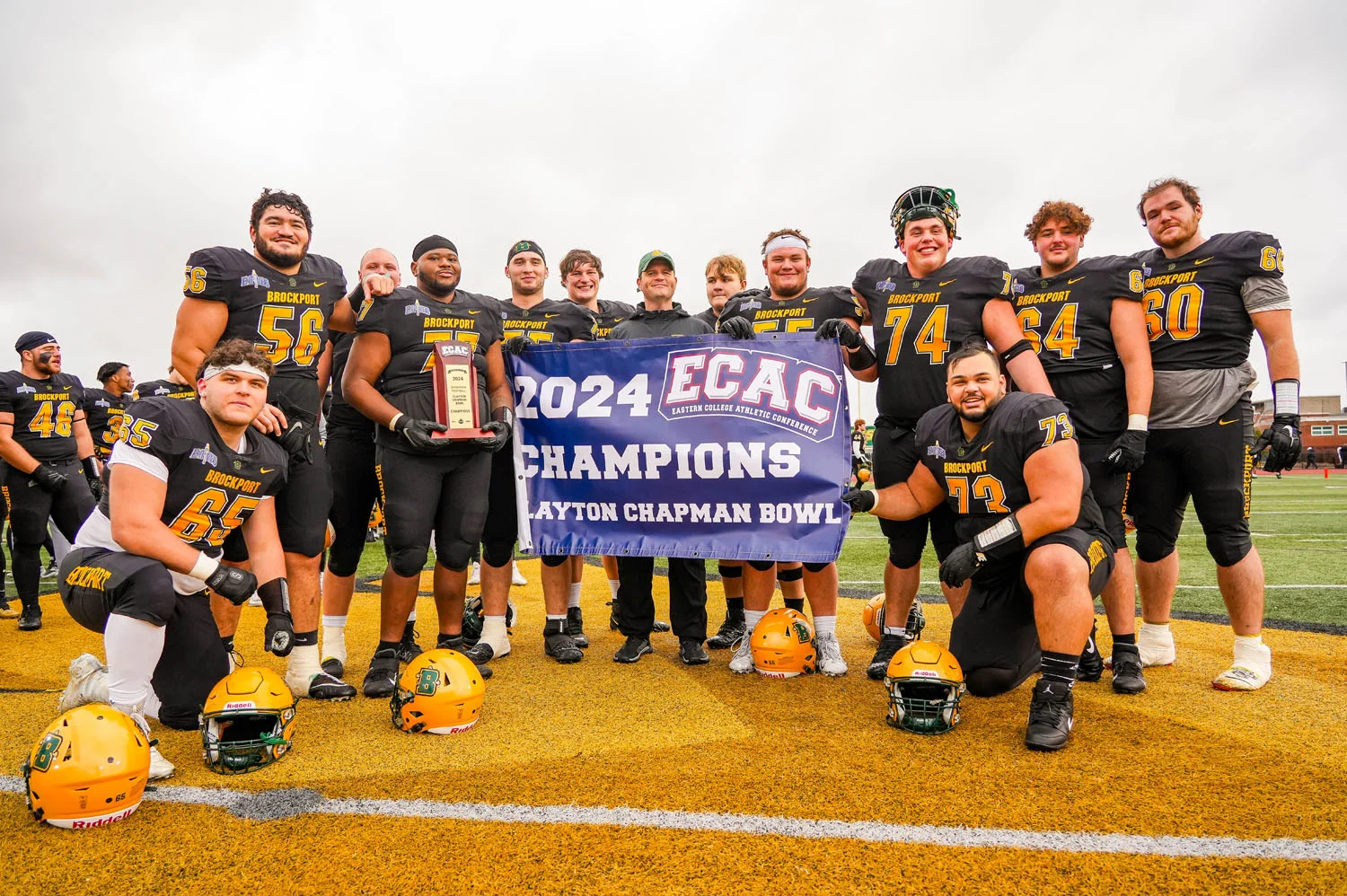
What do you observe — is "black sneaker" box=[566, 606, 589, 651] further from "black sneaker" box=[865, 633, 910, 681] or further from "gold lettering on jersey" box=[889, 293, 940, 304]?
"gold lettering on jersey" box=[889, 293, 940, 304]

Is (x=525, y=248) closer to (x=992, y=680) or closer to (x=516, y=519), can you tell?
(x=516, y=519)

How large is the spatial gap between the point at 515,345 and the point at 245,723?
264 cm

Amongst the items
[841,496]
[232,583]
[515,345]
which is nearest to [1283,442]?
[841,496]

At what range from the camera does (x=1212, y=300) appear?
13.6 ft

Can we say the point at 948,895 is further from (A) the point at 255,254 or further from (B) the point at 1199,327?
(A) the point at 255,254

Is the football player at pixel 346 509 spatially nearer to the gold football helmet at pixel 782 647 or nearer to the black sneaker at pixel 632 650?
the black sneaker at pixel 632 650

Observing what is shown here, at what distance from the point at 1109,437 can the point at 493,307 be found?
3.68 m

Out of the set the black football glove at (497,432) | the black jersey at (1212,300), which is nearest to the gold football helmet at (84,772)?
the black football glove at (497,432)

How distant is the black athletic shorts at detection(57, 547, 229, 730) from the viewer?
306cm

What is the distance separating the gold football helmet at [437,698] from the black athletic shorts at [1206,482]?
3657mm

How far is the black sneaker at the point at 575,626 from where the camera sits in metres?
5.29

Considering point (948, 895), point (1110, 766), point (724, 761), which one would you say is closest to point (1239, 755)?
point (1110, 766)

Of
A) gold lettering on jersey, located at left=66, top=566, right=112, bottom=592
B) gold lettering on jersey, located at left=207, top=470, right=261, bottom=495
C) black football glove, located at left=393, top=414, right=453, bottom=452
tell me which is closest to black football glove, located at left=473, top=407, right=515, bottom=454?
black football glove, located at left=393, top=414, right=453, bottom=452

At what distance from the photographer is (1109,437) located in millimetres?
4230
